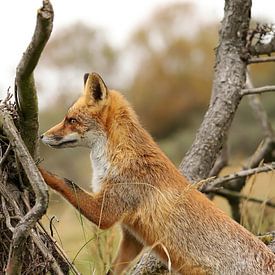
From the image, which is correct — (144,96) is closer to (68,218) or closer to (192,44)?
(192,44)

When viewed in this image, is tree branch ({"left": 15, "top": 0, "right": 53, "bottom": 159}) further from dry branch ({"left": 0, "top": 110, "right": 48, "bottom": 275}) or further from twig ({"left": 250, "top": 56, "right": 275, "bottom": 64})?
twig ({"left": 250, "top": 56, "right": 275, "bottom": 64})

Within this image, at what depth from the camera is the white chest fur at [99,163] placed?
6.84 metres

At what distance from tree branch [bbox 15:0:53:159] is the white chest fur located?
978 millimetres

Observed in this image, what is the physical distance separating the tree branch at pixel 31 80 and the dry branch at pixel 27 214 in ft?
1.37

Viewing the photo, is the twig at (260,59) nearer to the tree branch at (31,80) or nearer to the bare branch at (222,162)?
the bare branch at (222,162)

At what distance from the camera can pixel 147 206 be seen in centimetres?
668

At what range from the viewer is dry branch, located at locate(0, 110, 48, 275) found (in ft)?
15.7

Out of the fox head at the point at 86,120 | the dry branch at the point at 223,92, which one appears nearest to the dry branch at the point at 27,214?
the fox head at the point at 86,120

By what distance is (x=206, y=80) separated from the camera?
58812 mm

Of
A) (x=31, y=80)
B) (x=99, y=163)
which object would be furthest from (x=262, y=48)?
(x=31, y=80)

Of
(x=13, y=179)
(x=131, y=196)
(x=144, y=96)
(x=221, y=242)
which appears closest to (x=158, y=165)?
(x=131, y=196)

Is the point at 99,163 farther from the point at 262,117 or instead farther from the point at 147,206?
the point at 262,117

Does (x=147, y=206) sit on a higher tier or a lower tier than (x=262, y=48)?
lower

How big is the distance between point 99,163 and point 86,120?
0.46 meters
